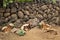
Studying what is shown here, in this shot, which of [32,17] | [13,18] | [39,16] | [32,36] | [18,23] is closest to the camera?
[32,36]

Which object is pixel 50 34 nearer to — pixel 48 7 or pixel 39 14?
pixel 39 14

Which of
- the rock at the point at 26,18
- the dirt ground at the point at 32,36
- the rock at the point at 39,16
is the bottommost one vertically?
the dirt ground at the point at 32,36

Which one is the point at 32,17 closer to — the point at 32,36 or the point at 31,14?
the point at 31,14

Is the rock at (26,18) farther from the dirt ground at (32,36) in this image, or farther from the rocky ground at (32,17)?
the dirt ground at (32,36)

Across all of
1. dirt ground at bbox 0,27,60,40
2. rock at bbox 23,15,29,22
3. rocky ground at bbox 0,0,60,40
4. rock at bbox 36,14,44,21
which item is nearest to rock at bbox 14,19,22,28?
rocky ground at bbox 0,0,60,40

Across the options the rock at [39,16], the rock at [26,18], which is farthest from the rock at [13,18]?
Result: the rock at [39,16]

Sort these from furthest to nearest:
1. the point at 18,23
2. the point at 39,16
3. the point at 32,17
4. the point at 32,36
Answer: the point at 39,16
the point at 32,17
the point at 18,23
the point at 32,36

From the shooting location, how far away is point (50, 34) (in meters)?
3.69

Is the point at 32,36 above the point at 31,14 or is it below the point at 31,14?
below

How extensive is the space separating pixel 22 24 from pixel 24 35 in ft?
1.58

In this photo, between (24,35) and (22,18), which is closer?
(24,35)

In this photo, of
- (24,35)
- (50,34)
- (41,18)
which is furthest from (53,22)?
(24,35)

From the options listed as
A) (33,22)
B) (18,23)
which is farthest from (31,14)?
(18,23)

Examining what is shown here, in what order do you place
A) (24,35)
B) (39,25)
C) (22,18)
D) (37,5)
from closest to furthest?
(24,35) → (39,25) → (22,18) → (37,5)
